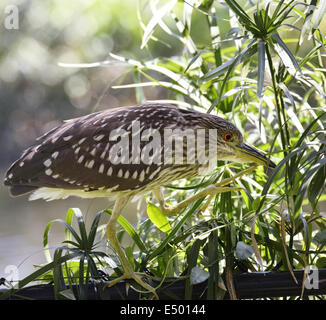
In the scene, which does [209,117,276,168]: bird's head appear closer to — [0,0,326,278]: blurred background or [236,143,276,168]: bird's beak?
[236,143,276,168]: bird's beak

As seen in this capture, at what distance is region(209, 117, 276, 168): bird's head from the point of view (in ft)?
5.22

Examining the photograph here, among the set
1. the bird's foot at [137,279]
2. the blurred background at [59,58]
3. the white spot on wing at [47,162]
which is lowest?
the bird's foot at [137,279]

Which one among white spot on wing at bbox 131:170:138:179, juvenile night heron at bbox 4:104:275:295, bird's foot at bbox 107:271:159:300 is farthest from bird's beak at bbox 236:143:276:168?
bird's foot at bbox 107:271:159:300

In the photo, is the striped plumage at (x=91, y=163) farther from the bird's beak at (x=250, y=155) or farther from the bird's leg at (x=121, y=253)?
the bird's beak at (x=250, y=155)

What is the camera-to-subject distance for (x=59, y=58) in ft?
18.6

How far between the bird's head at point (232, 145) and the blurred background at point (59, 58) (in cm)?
282

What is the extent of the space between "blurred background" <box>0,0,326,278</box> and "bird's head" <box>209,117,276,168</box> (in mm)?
2821

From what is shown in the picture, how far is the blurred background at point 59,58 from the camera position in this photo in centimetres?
494

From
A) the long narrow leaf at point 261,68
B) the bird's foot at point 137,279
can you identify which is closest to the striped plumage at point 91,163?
the bird's foot at point 137,279

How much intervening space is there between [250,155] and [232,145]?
0.06 m

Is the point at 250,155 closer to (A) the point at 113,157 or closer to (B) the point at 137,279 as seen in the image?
(A) the point at 113,157

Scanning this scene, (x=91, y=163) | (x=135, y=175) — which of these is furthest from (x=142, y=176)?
(x=91, y=163)

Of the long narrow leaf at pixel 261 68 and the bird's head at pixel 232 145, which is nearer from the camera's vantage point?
the long narrow leaf at pixel 261 68

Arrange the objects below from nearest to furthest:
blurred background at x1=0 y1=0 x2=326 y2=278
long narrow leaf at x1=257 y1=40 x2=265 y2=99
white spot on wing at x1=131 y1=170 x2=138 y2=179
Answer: long narrow leaf at x1=257 y1=40 x2=265 y2=99 → white spot on wing at x1=131 y1=170 x2=138 y2=179 → blurred background at x1=0 y1=0 x2=326 y2=278
